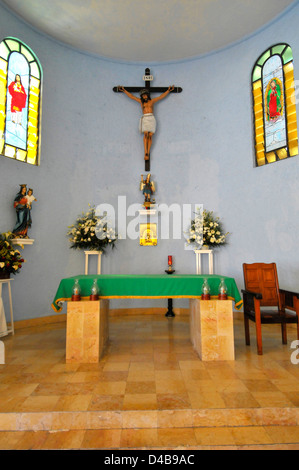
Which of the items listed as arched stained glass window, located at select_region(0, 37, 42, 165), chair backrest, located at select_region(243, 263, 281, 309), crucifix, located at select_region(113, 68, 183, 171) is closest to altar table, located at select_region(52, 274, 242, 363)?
chair backrest, located at select_region(243, 263, 281, 309)

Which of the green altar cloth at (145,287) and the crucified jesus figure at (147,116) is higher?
the crucified jesus figure at (147,116)

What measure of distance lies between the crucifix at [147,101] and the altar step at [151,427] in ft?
17.3

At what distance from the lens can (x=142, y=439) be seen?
2008 millimetres

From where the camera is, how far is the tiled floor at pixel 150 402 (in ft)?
6.58

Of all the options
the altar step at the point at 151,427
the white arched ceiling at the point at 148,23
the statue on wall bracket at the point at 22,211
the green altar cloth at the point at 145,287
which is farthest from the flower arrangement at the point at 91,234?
the white arched ceiling at the point at 148,23

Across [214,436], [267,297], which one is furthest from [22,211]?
[214,436]

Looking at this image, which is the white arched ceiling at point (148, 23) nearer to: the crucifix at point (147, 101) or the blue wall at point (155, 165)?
the blue wall at point (155, 165)

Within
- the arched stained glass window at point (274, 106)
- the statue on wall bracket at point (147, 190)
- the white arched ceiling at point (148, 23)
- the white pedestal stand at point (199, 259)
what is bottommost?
the white pedestal stand at point (199, 259)

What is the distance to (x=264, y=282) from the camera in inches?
164

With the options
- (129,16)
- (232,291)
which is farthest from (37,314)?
(129,16)

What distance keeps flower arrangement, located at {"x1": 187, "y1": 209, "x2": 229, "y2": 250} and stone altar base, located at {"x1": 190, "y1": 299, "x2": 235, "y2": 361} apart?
235cm

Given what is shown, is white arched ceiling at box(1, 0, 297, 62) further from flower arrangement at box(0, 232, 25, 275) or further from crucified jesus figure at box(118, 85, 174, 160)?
flower arrangement at box(0, 232, 25, 275)

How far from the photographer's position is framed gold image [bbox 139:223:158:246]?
6.37 metres

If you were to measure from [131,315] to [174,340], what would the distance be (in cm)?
214
